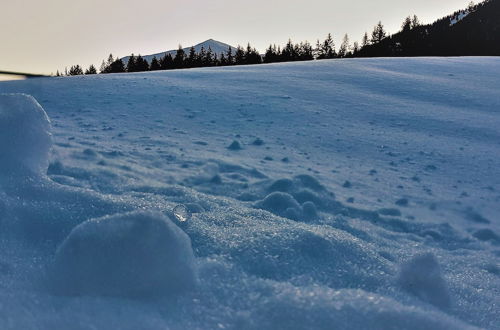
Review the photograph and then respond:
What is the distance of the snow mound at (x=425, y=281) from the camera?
1.44m

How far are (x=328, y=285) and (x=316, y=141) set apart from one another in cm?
246

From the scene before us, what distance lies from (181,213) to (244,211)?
0.35 m

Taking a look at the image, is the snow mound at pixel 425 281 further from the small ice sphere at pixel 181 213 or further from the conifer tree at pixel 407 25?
the conifer tree at pixel 407 25

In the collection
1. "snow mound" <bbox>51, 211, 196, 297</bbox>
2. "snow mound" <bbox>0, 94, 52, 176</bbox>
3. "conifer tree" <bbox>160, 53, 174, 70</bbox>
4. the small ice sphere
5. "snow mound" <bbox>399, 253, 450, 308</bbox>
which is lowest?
"snow mound" <bbox>399, 253, 450, 308</bbox>

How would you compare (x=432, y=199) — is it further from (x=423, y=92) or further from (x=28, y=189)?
(x=423, y=92)

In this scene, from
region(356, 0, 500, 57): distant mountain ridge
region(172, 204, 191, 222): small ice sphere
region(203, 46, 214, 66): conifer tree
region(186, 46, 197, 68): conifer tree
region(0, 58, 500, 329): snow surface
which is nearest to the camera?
region(0, 58, 500, 329): snow surface

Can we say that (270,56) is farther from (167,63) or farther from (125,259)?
(125,259)

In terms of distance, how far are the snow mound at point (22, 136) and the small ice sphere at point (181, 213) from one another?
57cm

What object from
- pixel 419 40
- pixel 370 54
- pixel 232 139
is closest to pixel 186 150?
pixel 232 139

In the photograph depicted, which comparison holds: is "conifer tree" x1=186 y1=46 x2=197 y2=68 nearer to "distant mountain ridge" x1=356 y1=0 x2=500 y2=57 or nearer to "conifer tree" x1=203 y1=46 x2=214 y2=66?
"conifer tree" x1=203 y1=46 x2=214 y2=66

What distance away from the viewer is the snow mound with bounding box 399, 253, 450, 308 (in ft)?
4.73

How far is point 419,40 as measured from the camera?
157ft

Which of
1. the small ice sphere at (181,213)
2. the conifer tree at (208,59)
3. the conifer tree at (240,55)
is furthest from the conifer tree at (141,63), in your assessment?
the small ice sphere at (181,213)

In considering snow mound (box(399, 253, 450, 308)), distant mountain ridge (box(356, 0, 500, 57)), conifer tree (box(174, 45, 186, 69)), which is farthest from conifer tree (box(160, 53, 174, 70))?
snow mound (box(399, 253, 450, 308))
